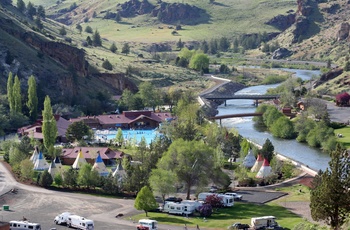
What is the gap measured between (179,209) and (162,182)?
12.2 feet

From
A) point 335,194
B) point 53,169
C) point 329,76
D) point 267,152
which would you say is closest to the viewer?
point 335,194

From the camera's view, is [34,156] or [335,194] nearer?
[335,194]

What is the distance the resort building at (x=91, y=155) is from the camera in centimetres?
9019

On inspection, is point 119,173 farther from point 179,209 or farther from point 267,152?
point 267,152

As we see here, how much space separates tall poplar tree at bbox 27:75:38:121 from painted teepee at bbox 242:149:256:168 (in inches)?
1671

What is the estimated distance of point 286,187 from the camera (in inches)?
3086

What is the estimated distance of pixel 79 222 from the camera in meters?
60.8

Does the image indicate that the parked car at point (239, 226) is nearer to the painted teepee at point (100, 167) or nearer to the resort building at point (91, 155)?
the painted teepee at point (100, 167)

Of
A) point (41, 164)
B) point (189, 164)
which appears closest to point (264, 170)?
point (189, 164)

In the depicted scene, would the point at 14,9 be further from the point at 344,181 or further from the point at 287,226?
the point at 344,181

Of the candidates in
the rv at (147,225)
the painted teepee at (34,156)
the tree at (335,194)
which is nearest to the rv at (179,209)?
the rv at (147,225)

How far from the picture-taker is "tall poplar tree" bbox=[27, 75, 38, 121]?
118562mm

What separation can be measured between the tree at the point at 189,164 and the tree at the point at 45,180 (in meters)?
11.7

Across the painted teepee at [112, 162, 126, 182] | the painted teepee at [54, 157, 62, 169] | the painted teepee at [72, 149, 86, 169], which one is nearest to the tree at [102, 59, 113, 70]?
the painted teepee at [72, 149, 86, 169]
